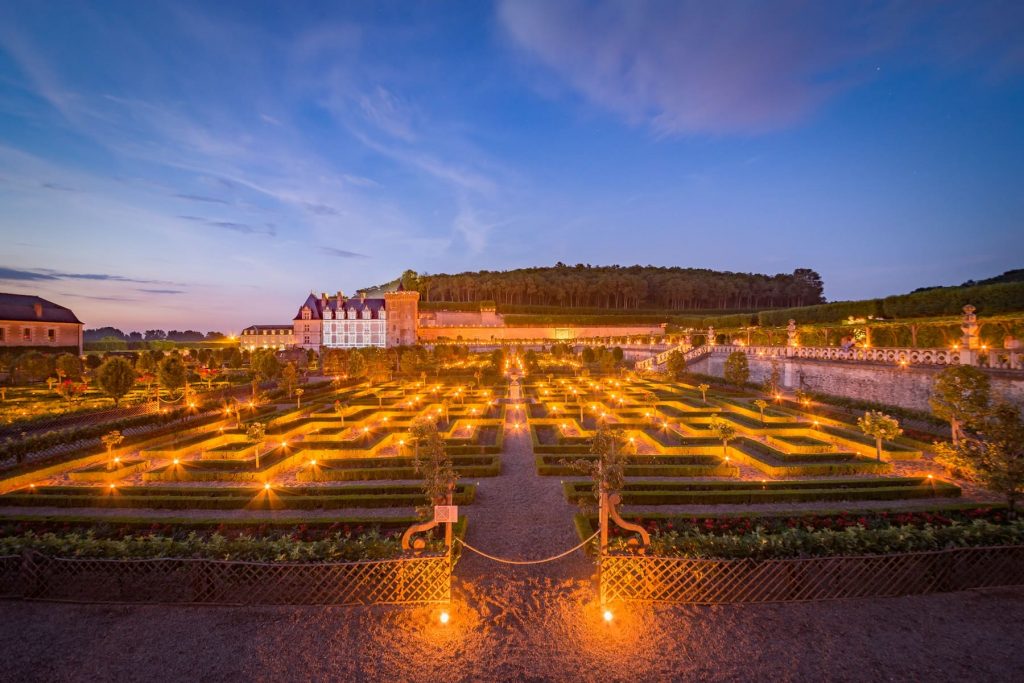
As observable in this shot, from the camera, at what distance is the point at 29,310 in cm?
5928

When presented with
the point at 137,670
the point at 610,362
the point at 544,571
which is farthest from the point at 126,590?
the point at 610,362

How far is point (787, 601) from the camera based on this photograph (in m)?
8.52

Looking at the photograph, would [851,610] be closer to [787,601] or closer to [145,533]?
[787,601]

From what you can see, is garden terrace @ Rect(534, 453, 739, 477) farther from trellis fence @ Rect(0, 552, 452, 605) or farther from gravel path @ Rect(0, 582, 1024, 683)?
trellis fence @ Rect(0, 552, 452, 605)

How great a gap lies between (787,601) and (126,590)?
39.6 ft

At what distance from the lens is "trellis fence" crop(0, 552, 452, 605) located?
27.7 ft

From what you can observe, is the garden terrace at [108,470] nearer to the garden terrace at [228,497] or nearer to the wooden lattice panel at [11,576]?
the garden terrace at [228,497]

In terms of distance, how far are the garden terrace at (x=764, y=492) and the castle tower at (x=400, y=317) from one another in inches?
3406

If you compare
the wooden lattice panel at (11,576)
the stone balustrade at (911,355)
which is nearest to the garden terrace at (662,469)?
the wooden lattice panel at (11,576)

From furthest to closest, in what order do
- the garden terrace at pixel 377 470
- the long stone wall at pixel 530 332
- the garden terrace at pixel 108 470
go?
the long stone wall at pixel 530 332, the garden terrace at pixel 108 470, the garden terrace at pixel 377 470

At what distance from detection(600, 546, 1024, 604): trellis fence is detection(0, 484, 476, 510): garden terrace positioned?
6.14m

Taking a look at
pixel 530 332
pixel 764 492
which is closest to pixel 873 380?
pixel 764 492

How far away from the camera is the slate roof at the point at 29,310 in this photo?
57.1 meters

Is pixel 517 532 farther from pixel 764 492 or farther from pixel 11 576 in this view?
pixel 11 576
